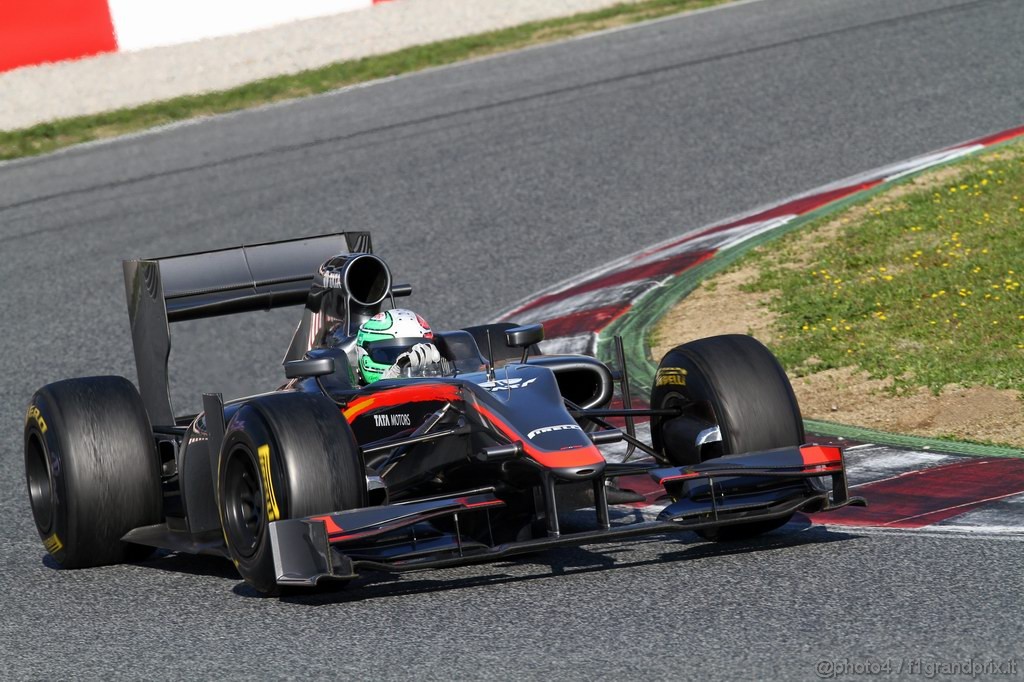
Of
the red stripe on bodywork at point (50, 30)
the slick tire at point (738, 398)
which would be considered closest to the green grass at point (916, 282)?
the slick tire at point (738, 398)

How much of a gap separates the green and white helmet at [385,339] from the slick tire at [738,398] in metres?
1.27

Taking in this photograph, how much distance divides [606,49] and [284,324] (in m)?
7.50

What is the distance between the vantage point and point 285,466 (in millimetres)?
5855

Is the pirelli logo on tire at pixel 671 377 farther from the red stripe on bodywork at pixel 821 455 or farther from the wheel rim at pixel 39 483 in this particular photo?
the wheel rim at pixel 39 483

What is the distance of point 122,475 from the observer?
7.11m

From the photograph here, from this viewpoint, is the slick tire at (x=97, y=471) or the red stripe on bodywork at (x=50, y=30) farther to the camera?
the red stripe on bodywork at (x=50, y=30)

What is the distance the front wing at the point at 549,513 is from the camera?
570 cm

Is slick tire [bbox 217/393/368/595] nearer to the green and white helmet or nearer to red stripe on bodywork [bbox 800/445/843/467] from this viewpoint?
the green and white helmet

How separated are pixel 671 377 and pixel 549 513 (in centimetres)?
131

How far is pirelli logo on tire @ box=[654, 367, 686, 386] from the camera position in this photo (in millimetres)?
6805

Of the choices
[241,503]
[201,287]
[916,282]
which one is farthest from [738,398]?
[916,282]

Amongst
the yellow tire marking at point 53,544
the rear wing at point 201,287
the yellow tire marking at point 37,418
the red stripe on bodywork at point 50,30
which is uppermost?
the red stripe on bodywork at point 50,30

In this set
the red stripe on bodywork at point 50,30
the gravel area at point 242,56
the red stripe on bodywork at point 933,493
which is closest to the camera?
the red stripe on bodywork at point 933,493

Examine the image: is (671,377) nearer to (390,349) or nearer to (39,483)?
(390,349)
